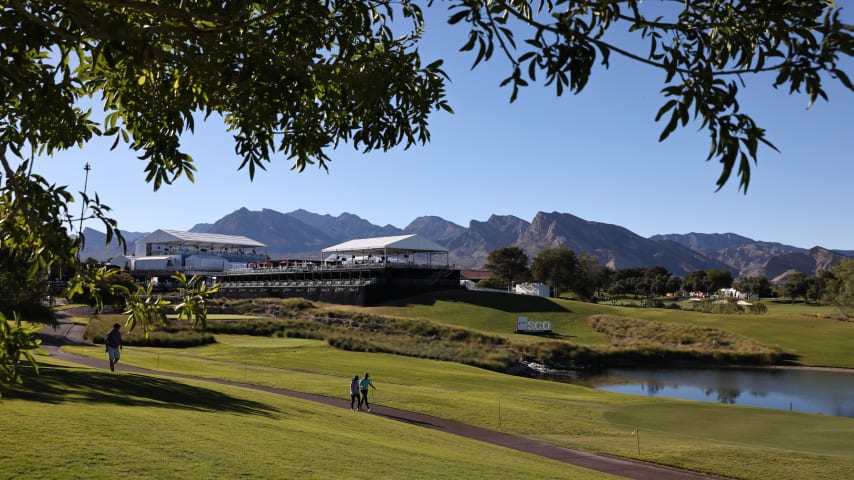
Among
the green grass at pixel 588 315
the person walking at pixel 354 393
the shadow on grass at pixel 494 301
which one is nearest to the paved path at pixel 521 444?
the person walking at pixel 354 393

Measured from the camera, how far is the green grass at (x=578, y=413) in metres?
22.0

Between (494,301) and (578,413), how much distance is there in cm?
6301

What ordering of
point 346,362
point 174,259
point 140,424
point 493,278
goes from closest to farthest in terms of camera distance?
1. point 140,424
2. point 346,362
3. point 174,259
4. point 493,278

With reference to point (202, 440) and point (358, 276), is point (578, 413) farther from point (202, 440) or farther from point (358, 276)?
point (358, 276)

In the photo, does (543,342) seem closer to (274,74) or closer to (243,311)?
(243,311)

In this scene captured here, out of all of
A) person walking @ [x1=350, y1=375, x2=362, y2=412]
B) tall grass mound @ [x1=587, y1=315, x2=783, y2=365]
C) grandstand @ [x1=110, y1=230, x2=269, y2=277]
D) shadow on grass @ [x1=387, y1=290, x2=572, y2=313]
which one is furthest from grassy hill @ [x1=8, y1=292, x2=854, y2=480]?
grandstand @ [x1=110, y1=230, x2=269, y2=277]

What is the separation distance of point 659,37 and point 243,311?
79195mm

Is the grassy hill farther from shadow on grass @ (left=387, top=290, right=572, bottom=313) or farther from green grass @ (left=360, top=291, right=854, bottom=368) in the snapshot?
shadow on grass @ (left=387, top=290, right=572, bottom=313)

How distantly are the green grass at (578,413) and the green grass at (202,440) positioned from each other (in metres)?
5.22

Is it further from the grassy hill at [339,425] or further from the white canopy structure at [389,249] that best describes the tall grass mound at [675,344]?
the white canopy structure at [389,249]

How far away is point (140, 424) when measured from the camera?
45.8 feet

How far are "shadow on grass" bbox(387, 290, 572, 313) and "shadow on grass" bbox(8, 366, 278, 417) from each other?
67421 mm

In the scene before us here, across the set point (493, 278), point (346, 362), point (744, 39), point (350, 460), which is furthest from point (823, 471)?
point (493, 278)

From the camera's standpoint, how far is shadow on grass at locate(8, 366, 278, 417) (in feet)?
54.6
